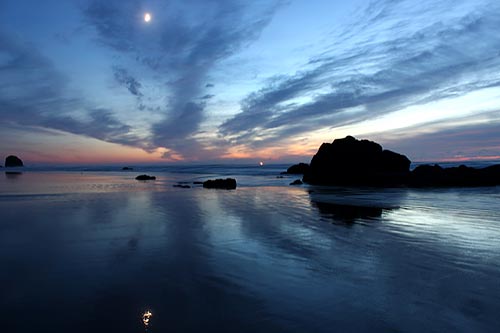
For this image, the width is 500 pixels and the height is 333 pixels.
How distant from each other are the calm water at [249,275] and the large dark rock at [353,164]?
22.6 metres

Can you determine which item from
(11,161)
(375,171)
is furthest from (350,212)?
(11,161)

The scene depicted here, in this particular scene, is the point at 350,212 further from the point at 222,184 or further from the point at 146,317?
the point at 222,184

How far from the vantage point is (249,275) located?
232 inches

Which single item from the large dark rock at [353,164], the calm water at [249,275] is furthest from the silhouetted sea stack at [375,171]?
the calm water at [249,275]

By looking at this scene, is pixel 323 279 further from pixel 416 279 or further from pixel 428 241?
pixel 428 241

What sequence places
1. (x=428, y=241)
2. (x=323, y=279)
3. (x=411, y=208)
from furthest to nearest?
(x=411, y=208), (x=428, y=241), (x=323, y=279)

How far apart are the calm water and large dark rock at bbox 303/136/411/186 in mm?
22592

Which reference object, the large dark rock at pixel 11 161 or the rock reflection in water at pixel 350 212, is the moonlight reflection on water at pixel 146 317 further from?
the large dark rock at pixel 11 161

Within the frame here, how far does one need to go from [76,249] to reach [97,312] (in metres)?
3.88

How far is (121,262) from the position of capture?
657 cm

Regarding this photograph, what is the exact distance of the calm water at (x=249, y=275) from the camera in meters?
4.16

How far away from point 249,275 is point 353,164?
3151 cm

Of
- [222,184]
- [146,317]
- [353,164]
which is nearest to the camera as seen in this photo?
[146,317]

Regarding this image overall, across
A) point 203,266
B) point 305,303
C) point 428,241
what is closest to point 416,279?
point 305,303
